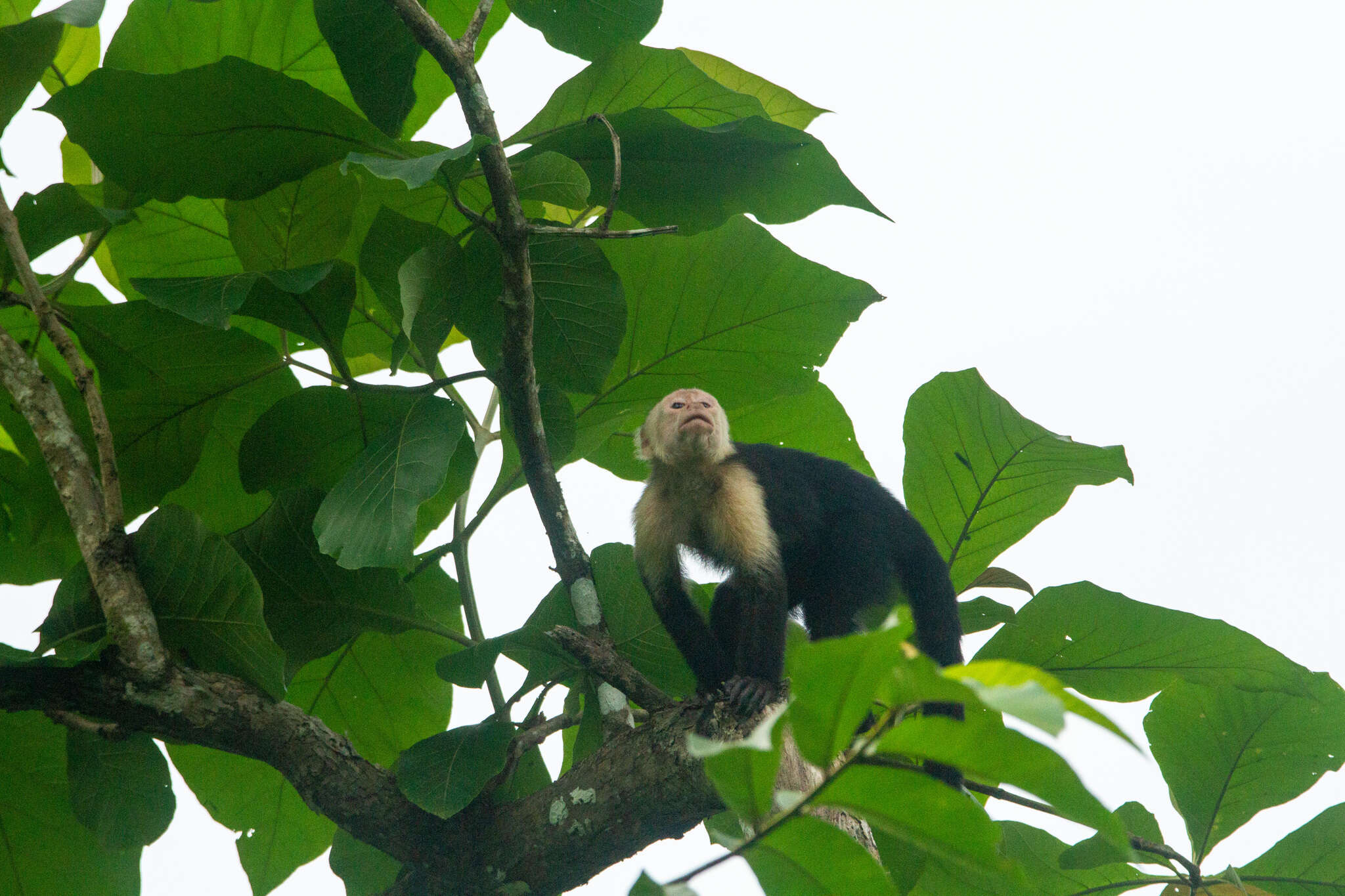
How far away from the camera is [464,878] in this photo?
1805 millimetres

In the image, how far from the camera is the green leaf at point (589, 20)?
6.73 ft

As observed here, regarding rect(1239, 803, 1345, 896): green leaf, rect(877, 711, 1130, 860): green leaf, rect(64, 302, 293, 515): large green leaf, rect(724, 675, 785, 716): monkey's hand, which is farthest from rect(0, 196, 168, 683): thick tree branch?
rect(1239, 803, 1345, 896): green leaf

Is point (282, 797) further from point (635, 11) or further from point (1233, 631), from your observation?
point (1233, 631)

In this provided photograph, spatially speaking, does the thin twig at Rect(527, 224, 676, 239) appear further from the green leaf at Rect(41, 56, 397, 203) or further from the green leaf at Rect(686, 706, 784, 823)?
the green leaf at Rect(686, 706, 784, 823)

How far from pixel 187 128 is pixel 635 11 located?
0.83 meters

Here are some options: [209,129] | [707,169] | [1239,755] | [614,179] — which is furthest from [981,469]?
[209,129]

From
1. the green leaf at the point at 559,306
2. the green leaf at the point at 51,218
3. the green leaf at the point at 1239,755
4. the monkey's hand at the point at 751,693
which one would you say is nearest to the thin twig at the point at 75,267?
the green leaf at the point at 51,218

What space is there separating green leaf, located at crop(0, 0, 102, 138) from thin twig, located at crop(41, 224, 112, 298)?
270 mm

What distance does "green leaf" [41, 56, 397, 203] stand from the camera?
5.89 feet

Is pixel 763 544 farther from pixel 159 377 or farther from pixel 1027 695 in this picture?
pixel 1027 695

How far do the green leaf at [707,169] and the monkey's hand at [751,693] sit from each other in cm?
85

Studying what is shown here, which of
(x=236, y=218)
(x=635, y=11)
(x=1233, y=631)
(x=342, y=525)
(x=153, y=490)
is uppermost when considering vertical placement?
(x=635, y=11)

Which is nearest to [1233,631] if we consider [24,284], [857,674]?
[857,674]

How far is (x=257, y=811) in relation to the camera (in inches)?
86.8
